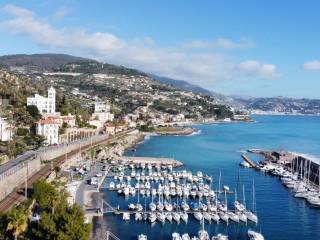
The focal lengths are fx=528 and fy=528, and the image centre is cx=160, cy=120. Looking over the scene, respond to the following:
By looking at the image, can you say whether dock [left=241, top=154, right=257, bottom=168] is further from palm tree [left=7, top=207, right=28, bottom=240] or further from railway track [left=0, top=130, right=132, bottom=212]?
palm tree [left=7, top=207, right=28, bottom=240]

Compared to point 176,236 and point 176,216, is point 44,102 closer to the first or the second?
point 176,216

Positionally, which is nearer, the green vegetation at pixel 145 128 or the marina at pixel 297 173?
the marina at pixel 297 173

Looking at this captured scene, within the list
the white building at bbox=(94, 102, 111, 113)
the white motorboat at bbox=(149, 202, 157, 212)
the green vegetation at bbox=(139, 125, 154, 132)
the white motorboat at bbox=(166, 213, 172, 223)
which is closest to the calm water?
the white motorboat at bbox=(166, 213, 172, 223)

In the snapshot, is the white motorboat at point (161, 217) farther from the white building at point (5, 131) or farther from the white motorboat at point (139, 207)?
the white building at point (5, 131)

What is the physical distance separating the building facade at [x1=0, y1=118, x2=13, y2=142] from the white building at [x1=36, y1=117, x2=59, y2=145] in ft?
24.8

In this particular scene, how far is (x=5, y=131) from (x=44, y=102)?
2021 cm

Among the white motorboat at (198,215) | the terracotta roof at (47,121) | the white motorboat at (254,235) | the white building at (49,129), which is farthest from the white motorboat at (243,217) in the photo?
the terracotta roof at (47,121)

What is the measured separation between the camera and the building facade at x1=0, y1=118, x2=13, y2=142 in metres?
57.8

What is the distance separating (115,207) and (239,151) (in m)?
49.9

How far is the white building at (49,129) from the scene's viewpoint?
218ft

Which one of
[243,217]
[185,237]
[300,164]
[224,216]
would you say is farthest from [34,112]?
[185,237]

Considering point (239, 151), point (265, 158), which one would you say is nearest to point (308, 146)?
point (239, 151)

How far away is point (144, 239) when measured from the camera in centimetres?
3244

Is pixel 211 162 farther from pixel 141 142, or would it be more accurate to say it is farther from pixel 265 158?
pixel 141 142
